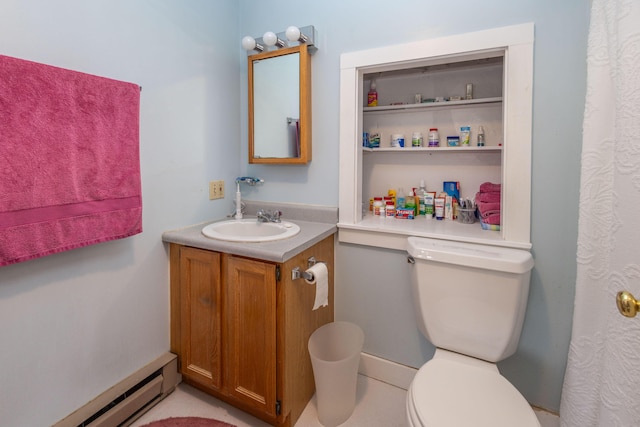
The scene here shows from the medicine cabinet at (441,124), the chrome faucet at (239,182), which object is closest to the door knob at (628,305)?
the medicine cabinet at (441,124)

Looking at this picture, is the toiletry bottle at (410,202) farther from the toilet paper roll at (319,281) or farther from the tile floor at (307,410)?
the tile floor at (307,410)

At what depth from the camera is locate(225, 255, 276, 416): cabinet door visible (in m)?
1.25

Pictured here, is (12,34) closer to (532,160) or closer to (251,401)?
(251,401)

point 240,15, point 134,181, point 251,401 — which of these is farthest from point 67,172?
point 240,15

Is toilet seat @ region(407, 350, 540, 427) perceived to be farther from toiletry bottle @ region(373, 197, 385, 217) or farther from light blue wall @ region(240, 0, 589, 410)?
toiletry bottle @ region(373, 197, 385, 217)

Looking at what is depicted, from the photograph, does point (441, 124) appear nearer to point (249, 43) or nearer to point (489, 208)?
point (489, 208)

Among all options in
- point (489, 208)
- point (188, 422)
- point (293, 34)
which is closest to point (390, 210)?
point (489, 208)

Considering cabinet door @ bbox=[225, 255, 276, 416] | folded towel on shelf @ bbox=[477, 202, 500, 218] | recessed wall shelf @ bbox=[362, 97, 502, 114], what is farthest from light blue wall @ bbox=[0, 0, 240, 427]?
folded towel on shelf @ bbox=[477, 202, 500, 218]

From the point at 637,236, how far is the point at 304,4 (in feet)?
5.81

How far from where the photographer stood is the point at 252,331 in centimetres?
130

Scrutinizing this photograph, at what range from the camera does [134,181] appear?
128 cm

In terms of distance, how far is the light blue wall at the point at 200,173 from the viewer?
1090mm

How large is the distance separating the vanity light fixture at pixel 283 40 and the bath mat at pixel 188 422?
188 centimetres

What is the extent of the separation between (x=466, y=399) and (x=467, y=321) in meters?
0.32
